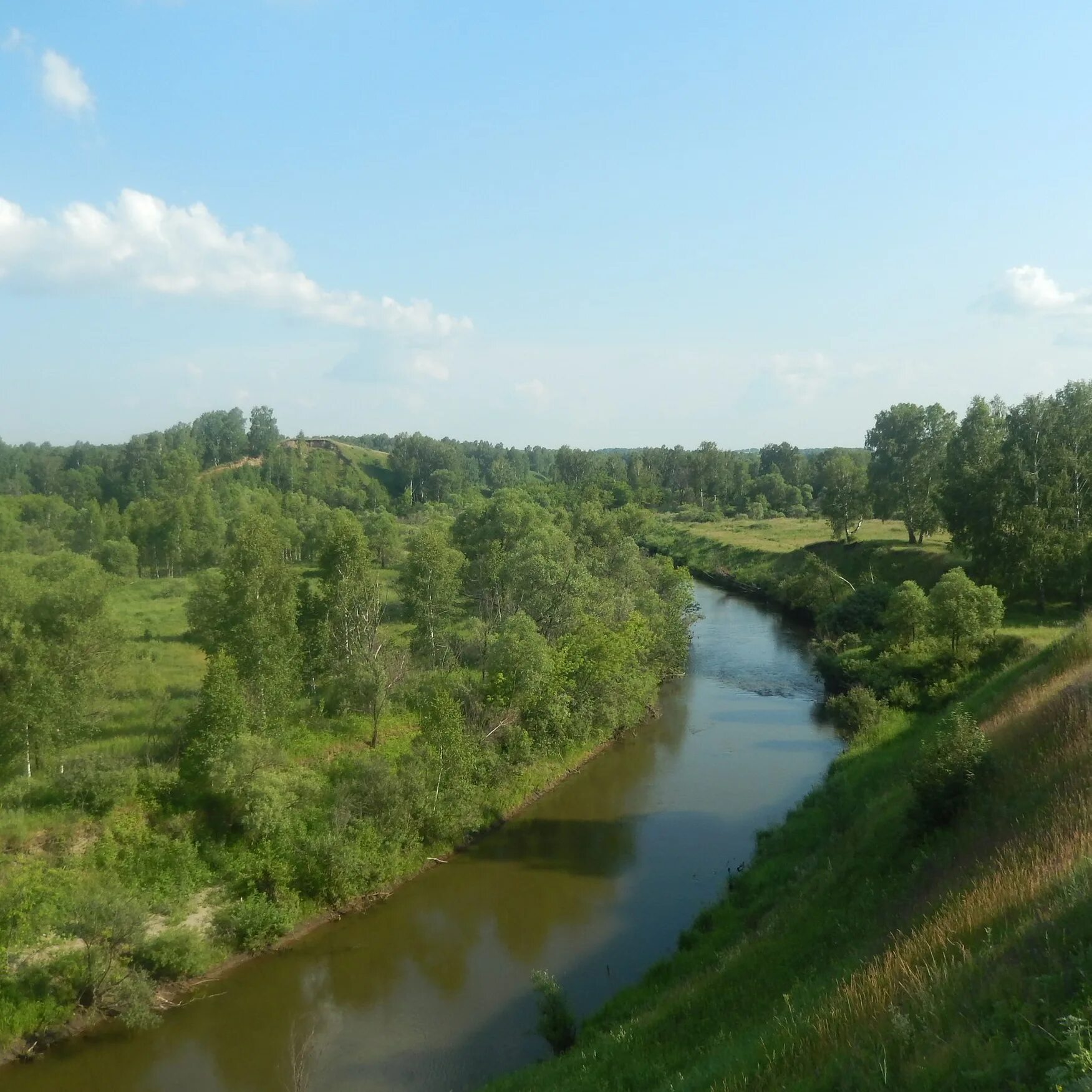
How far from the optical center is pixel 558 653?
3238 centimetres

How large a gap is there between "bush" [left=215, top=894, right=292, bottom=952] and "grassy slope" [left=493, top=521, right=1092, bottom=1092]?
8970 mm

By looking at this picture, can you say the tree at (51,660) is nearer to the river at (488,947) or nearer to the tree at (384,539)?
the river at (488,947)

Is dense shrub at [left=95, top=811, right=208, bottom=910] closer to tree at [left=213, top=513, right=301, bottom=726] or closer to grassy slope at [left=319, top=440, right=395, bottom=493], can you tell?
tree at [left=213, top=513, right=301, bottom=726]

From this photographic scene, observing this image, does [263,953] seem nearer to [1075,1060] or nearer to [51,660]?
[51,660]

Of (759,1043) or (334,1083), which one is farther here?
(334,1083)

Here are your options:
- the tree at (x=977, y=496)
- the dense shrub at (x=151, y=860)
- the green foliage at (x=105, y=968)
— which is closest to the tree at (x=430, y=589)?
the dense shrub at (x=151, y=860)

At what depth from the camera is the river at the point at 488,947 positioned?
16.9m

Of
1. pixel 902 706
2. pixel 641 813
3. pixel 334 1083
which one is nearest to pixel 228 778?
pixel 334 1083

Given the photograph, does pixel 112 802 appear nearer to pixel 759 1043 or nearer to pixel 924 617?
pixel 759 1043

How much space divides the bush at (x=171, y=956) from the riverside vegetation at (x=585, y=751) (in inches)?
3.3

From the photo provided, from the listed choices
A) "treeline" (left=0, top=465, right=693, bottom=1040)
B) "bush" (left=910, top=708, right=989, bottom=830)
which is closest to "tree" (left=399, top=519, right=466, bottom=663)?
"treeline" (left=0, top=465, right=693, bottom=1040)

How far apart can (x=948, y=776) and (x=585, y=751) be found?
1937 centimetres

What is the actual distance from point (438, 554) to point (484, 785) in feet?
38.3

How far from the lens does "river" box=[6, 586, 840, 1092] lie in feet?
55.4
